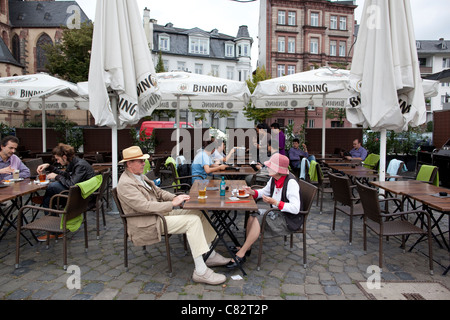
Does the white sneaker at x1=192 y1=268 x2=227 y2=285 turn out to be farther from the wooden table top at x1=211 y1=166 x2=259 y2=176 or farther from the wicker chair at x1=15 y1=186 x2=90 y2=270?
the wooden table top at x1=211 y1=166 x2=259 y2=176

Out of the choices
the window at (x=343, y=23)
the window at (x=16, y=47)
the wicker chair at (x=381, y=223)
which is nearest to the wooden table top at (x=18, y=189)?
the wicker chair at (x=381, y=223)

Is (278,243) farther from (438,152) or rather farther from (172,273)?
(438,152)

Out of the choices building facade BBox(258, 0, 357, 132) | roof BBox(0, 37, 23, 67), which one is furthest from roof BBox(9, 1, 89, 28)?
building facade BBox(258, 0, 357, 132)

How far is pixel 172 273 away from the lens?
3.56m

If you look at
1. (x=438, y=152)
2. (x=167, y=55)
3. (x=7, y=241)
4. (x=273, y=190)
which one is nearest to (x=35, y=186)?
(x=7, y=241)

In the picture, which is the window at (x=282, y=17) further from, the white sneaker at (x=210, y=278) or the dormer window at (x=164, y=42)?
the white sneaker at (x=210, y=278)

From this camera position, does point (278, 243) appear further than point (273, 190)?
Yes

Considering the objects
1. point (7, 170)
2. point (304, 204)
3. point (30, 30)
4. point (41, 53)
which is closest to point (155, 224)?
point (304, 204)

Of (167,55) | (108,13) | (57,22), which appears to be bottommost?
(108,13)

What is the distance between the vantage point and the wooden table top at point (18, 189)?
377cm

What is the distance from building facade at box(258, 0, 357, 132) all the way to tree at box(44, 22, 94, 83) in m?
20.9

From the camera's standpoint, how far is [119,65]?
5.17m

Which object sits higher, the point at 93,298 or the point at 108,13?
the point at 108,13
